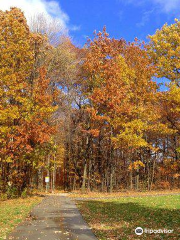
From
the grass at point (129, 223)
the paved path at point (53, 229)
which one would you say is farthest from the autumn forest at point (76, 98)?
the paved path at point (53, 229)

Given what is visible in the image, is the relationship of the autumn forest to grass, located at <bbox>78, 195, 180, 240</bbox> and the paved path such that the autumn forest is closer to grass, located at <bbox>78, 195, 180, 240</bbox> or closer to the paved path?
grass, located at <bbox>78, 195, 180, 240</bbox>

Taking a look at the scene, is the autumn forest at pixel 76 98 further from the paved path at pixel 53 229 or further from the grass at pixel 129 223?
the paved path at pixel 53 229

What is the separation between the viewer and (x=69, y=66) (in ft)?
89.4

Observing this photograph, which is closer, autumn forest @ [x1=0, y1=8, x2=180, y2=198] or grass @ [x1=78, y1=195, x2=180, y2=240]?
grass @ [x1=78, y1=195, x2=180, y2=240]

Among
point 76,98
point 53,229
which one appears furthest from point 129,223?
point 76,98

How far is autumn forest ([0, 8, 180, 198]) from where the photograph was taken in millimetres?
18422

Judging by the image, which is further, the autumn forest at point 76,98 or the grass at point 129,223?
the autumn forest at point 76,98

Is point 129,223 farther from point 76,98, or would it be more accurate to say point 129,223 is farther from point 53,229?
point 76,98

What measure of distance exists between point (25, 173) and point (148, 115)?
1307 cm

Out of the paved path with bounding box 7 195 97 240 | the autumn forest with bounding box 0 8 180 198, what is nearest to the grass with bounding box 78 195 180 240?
the paved path with bounding box 7 195 97 240

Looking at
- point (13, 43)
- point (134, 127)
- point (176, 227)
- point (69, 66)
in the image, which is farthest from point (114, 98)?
point (176, 227)

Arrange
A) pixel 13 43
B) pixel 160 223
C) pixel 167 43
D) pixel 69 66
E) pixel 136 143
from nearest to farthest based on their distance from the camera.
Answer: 1. pixel 160 223
2. pixel 167 43
3. pixel 13 43
4. pixel 136 143
5. pixel 69 66

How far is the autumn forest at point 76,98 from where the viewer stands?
60.4 ft

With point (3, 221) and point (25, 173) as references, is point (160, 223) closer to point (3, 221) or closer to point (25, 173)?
point (3, 221)
